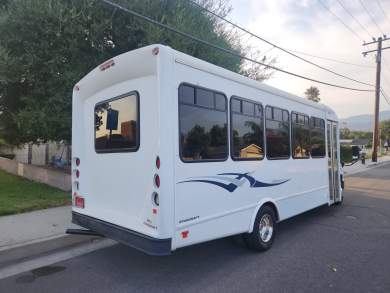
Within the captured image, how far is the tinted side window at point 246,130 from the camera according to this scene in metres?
5.02

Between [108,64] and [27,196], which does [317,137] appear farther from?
[27,196]

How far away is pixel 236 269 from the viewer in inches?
185

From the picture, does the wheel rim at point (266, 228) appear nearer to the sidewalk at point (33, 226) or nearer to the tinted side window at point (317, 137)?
the tinted side window at point (317, 137)

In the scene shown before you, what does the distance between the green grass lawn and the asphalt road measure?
342 cm

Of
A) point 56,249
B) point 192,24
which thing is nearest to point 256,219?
point 56,249

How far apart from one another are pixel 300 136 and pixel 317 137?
105cm

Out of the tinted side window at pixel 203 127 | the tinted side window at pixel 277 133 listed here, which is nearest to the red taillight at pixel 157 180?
the tinted side window at pixel 203 127

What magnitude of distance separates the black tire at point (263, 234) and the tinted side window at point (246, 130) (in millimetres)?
942

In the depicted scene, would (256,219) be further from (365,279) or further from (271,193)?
(365,279)

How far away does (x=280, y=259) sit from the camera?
5090 millimetres

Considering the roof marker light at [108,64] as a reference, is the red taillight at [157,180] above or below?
below

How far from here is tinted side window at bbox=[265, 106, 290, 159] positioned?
19.3 ft

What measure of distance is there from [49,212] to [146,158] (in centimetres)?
476

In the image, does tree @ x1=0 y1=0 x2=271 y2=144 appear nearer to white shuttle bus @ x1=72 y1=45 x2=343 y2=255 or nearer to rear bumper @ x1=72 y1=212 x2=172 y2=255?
white shuttle bus @ x1=72 y1=45 x2=343 y2=255
